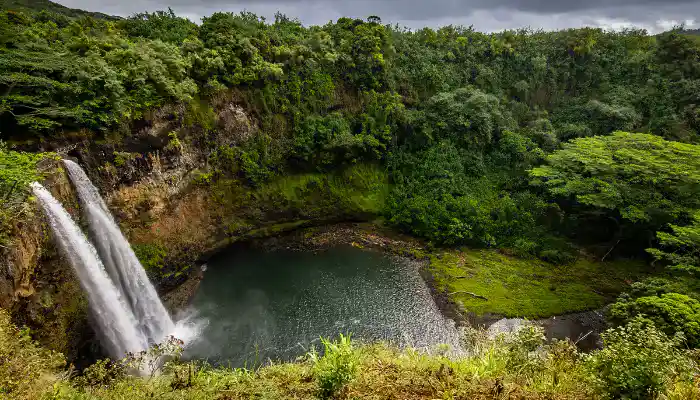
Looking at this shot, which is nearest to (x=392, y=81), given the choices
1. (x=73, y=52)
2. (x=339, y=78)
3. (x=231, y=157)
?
(x=339, y=78)

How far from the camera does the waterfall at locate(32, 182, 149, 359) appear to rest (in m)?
12.0

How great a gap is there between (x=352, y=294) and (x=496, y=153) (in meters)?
15.7

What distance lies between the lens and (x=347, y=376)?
657 cm

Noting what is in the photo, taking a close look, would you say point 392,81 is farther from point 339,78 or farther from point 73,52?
point 73,52

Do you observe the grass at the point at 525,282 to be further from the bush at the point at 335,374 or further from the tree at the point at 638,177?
the bush at the point at 335,374

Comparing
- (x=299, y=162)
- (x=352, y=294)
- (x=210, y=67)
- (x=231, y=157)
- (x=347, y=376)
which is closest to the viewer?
(x=347, y=376)

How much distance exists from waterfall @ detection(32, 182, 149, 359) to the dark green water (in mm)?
2295

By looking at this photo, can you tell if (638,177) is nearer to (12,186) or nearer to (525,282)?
(525,282)

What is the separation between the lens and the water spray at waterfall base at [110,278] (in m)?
12.3

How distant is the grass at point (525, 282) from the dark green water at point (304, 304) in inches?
72.3

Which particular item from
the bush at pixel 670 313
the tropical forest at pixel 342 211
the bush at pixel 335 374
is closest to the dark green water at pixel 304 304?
the tropical forest at pixel 342 211

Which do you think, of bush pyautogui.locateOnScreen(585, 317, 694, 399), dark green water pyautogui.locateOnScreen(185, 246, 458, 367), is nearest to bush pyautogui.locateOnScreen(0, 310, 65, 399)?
dark green water pyautogui.locateOnScreen(185, 246, 458, 367)

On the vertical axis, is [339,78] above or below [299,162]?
above

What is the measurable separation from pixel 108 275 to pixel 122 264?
37.3 inches
